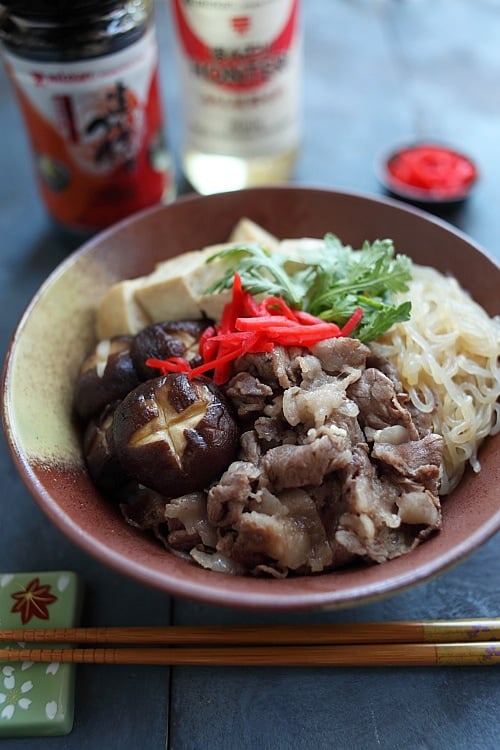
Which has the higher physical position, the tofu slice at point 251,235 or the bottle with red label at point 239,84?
the bottle with red label at point 239,84

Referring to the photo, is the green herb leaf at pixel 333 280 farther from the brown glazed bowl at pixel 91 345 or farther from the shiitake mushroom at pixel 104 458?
the shiitake mushroom at pixel 104 458

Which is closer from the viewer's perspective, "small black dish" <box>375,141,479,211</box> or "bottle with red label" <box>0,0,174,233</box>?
"bottle with red label" <box>0,0,174,233</box>

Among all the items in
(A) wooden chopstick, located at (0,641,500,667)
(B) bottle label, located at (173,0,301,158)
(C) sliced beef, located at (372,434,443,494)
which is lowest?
(A) wooden chopstick, located at (0,641,500,667)

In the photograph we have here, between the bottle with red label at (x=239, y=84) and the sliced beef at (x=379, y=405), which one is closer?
the sliced beef at (x=379, y=405)

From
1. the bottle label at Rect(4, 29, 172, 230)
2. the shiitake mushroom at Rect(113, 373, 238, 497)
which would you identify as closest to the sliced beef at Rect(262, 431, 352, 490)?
the shiitake mushroom at Rect(113, 373, 238, 497)

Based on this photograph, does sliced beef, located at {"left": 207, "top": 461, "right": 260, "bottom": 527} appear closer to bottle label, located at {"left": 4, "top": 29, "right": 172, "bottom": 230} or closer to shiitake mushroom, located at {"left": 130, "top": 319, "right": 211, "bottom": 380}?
shiitake mushroom, located at {"left": 130, "top": 319, "right": 211, "bottom": 380}

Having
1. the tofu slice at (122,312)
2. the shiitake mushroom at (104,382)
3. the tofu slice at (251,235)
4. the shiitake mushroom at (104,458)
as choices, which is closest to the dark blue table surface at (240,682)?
the shiitake mushroom at (104,458)

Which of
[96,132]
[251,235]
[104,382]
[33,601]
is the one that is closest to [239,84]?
[96,132]
